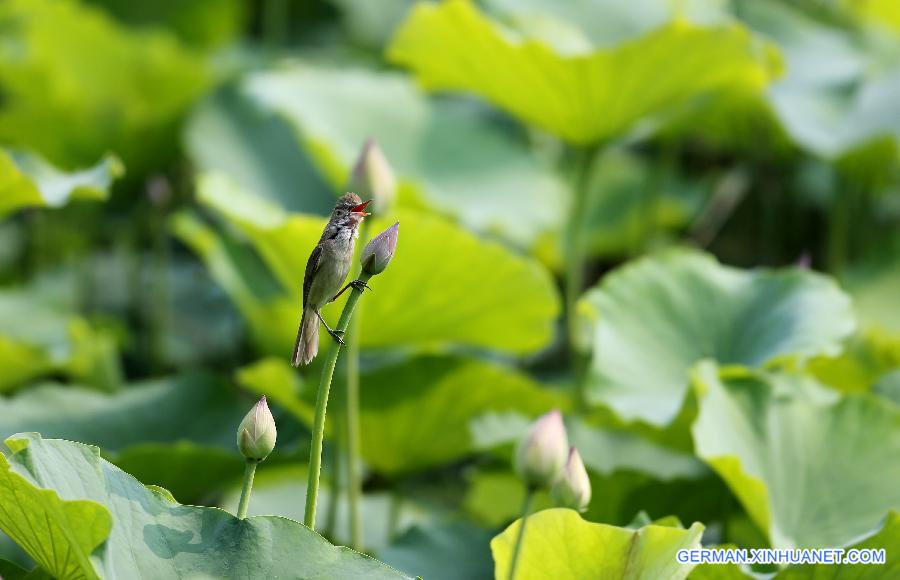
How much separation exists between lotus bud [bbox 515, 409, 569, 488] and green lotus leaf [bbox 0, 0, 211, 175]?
5.59 ft

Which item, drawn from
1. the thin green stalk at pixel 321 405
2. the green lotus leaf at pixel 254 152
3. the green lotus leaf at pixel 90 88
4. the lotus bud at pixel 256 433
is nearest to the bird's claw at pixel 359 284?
the thin green stalk at pixel 321 405

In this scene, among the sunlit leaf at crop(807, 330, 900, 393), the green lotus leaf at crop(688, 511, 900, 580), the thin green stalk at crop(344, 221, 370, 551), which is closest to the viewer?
the green lotus leaf at crop(688, 511, 900, 580)

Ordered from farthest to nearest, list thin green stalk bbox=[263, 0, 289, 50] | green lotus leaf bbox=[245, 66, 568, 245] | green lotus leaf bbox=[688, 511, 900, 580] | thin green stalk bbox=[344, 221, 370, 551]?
thin green stalk bbox=[263, 0, 289, 50] < green lotus leaf bbox=[245, 66, 568, 245] < thin green stalk bbox=[344, 221, 370, 551] < green lotus leaf bbox=[688, 511, 900, 580]

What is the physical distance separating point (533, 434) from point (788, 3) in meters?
2.25

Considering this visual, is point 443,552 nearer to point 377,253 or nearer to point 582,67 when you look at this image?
point 377,253

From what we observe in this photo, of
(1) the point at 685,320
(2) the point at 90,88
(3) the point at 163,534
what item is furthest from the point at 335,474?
(2) the point at 90,88

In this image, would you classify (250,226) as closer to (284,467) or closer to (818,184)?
(284,467)

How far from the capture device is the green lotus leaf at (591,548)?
884 millimetres

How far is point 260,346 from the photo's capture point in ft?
6.16

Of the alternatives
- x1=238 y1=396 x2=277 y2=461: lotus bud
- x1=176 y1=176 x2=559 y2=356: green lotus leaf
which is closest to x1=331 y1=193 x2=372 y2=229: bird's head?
x1=238 y1=396 x2=277 y2=461: lotus bud

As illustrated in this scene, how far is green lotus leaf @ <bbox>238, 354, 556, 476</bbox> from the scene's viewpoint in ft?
5.13

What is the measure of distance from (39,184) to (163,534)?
0.58 meters

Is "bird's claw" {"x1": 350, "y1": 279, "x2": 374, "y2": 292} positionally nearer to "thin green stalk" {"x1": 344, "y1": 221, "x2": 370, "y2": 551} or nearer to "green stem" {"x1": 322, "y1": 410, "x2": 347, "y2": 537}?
"thin green stalk" {"x1": 344, "y1": 221, "x2": 370, "y2": 551}

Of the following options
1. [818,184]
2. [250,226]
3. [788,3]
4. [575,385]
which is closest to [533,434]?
[250,226]
